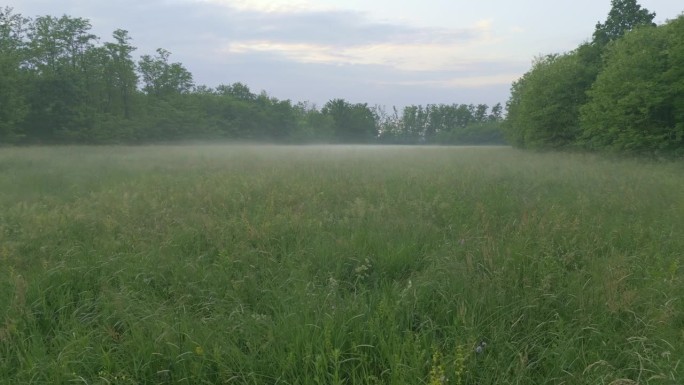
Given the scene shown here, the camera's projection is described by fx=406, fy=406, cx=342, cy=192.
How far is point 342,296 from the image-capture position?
3.42m

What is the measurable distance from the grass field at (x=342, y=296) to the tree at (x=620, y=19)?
3190 cm

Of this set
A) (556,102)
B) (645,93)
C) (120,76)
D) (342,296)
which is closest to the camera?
(342,296)

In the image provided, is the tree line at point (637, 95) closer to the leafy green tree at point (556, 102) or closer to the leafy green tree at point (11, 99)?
the leafy green tree at point (556, 102)

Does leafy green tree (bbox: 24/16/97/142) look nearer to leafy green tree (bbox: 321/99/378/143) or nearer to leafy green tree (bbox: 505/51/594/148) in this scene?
leafy green tree (bbox: 505/51/594/148)

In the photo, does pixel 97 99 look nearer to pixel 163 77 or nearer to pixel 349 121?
pixel 163 77

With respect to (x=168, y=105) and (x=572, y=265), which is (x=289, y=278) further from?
(x=168, y=105)

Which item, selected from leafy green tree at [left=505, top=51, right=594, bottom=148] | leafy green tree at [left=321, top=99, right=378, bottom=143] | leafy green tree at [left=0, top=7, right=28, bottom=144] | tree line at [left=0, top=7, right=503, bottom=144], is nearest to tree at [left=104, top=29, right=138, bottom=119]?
tree line at [left=0, top=7, right=503, bottom=144]

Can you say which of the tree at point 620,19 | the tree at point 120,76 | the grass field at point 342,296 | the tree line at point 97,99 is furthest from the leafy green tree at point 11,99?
the tree at point 620,19

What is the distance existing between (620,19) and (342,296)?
37.9m

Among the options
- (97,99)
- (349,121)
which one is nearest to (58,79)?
(97,99)

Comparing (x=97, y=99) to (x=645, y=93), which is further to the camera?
(x=97, y=99)

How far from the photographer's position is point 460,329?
2686mm

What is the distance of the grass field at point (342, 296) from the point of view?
242 centimetres

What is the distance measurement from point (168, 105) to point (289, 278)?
5826 centimetres
